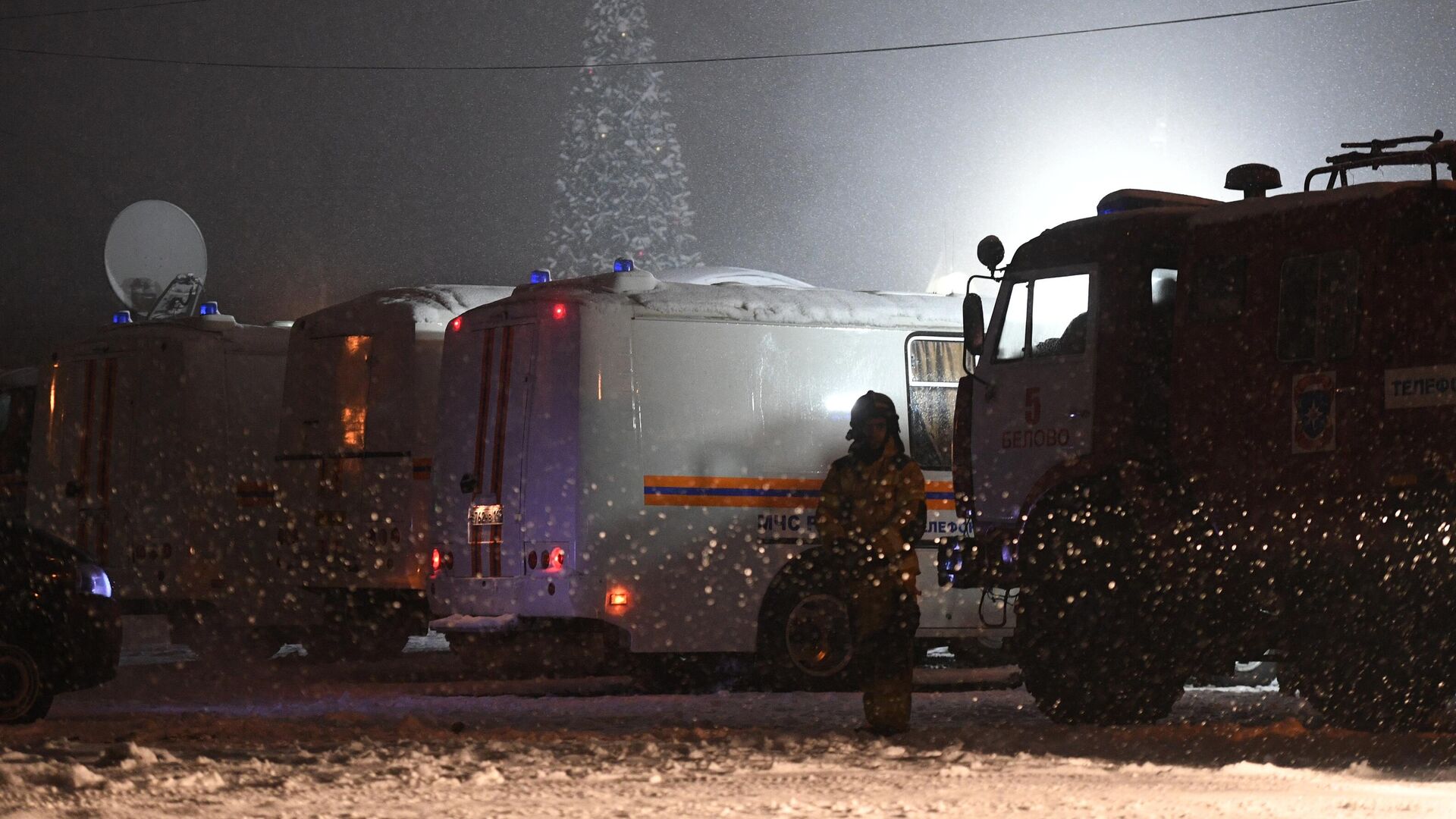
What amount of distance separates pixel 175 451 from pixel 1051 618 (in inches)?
324

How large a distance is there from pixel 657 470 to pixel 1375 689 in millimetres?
4777

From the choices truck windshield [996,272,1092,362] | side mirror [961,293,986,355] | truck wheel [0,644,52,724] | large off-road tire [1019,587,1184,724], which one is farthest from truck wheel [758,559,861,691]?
truck wheel [0,644,52,724]

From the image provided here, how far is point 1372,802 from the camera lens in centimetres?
728

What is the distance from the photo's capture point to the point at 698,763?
27.5 ft

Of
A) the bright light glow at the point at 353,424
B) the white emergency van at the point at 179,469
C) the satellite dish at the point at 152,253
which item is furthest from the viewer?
the satellite dish at the point at 152,253

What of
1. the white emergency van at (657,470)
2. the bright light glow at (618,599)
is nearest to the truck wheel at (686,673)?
the white emergency van at (657,470)

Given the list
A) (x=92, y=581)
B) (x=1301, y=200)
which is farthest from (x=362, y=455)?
(x=1301, y=200)

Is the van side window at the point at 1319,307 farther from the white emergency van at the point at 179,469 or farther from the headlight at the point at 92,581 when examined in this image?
the white emergency van at the point at 179,469

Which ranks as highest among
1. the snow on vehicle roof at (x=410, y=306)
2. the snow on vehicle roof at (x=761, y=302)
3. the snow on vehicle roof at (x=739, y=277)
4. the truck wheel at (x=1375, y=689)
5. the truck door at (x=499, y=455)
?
the snow on vehicle roof at (x=739, y=277)

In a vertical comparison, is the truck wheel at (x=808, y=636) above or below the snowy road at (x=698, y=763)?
above

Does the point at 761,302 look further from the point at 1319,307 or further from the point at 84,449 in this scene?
the point at 84,449

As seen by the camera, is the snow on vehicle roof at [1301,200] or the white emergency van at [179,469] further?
the white emergency van at [179,469]

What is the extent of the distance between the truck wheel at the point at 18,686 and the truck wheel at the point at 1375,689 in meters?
6.90

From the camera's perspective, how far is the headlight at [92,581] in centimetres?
1130
